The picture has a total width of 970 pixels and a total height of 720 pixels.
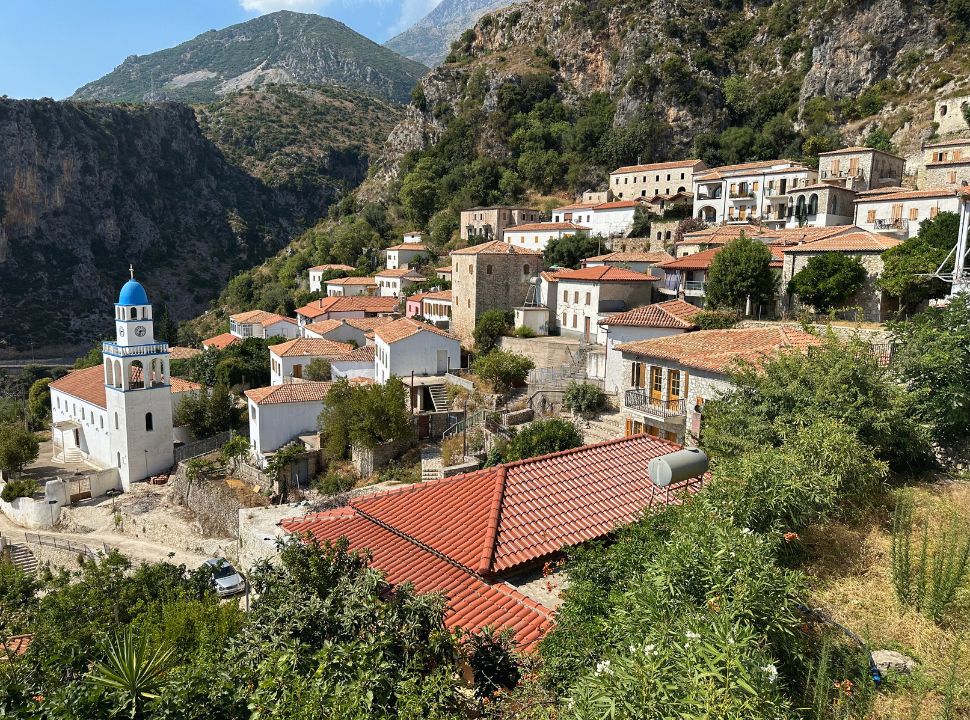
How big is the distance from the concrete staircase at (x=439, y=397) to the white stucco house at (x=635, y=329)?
8.20m

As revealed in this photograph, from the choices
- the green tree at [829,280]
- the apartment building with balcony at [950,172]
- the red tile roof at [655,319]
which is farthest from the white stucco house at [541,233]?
the red tile roof at [655,319]

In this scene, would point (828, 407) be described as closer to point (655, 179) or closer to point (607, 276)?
point (607, 276)

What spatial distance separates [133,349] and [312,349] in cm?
922

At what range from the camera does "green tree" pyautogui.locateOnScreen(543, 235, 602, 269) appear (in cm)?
4616

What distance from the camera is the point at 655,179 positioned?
6281 centimetres

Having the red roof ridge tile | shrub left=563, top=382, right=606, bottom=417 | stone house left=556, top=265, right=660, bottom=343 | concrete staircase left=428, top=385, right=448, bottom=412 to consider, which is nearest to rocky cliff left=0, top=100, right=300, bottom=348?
concrete staircase left=428, top=385, right=448, bottom=412

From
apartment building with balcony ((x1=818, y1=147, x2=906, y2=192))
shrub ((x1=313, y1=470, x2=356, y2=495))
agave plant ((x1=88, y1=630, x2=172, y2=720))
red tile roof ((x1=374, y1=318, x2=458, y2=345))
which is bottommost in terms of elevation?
shrub ((x1=313, y1=470, x2=356, y2=495))

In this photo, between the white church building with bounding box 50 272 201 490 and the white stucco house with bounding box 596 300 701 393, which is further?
the white church building with bounding box 50 272 201 490

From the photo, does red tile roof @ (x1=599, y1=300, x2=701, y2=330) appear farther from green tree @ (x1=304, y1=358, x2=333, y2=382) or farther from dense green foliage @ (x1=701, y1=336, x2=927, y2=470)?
green tree @ (x1=304, y1=358, x2=333, y2=382)

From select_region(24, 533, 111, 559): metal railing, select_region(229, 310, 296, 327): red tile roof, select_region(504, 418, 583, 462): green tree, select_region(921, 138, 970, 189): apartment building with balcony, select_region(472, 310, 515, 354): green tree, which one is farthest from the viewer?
select_region(229, 310, 296, 327): red tile roof

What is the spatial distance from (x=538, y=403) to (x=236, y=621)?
1573 cm

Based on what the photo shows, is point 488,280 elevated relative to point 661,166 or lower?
lower

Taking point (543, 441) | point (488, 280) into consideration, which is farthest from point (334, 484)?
point (488, 280)

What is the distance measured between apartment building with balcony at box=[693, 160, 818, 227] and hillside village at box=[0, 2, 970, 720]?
45.7 feet
